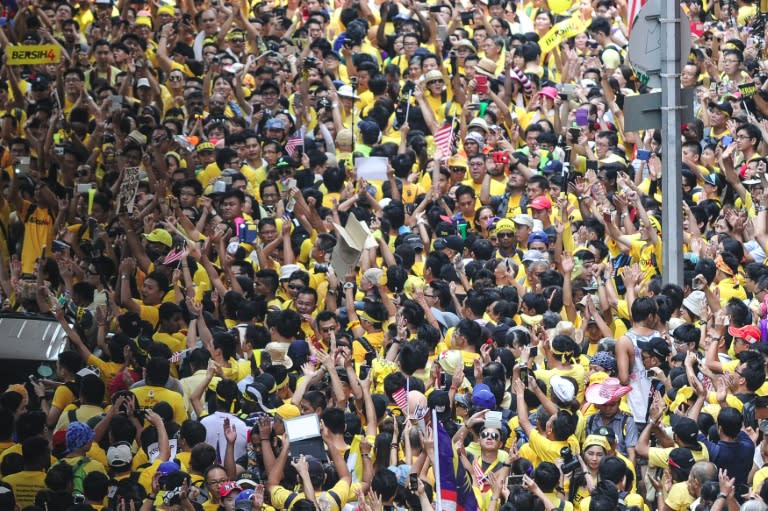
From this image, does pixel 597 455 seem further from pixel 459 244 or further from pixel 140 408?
pixel 459 244

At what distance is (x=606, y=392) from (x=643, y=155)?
571 centimetres

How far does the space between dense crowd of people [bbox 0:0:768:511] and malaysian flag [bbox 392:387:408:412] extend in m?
0.04

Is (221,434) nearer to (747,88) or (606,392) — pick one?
(606,392)

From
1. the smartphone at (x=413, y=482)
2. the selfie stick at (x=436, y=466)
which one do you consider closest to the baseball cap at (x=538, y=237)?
the smartphone at (x=413, y=482)

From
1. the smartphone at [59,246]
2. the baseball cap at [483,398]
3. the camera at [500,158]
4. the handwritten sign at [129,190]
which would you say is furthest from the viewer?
the camera at [500,158]

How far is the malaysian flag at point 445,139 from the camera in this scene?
1816cm

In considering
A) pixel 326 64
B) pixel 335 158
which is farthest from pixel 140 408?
pixel 326 64

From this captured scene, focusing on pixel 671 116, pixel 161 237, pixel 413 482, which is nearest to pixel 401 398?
pixel 413 482

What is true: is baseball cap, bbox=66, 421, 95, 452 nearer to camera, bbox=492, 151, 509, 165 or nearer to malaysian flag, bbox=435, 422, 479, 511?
malaysian flag, bbox=435, 422, 479, 511

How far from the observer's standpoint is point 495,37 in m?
20.6

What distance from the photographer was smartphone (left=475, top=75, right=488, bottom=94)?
63.1 feet

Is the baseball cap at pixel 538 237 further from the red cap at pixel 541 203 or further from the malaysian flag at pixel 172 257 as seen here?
the malaysian flag at pixel 172 257

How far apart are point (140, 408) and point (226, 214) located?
4.07 m

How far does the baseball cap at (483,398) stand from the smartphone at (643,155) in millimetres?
5530
